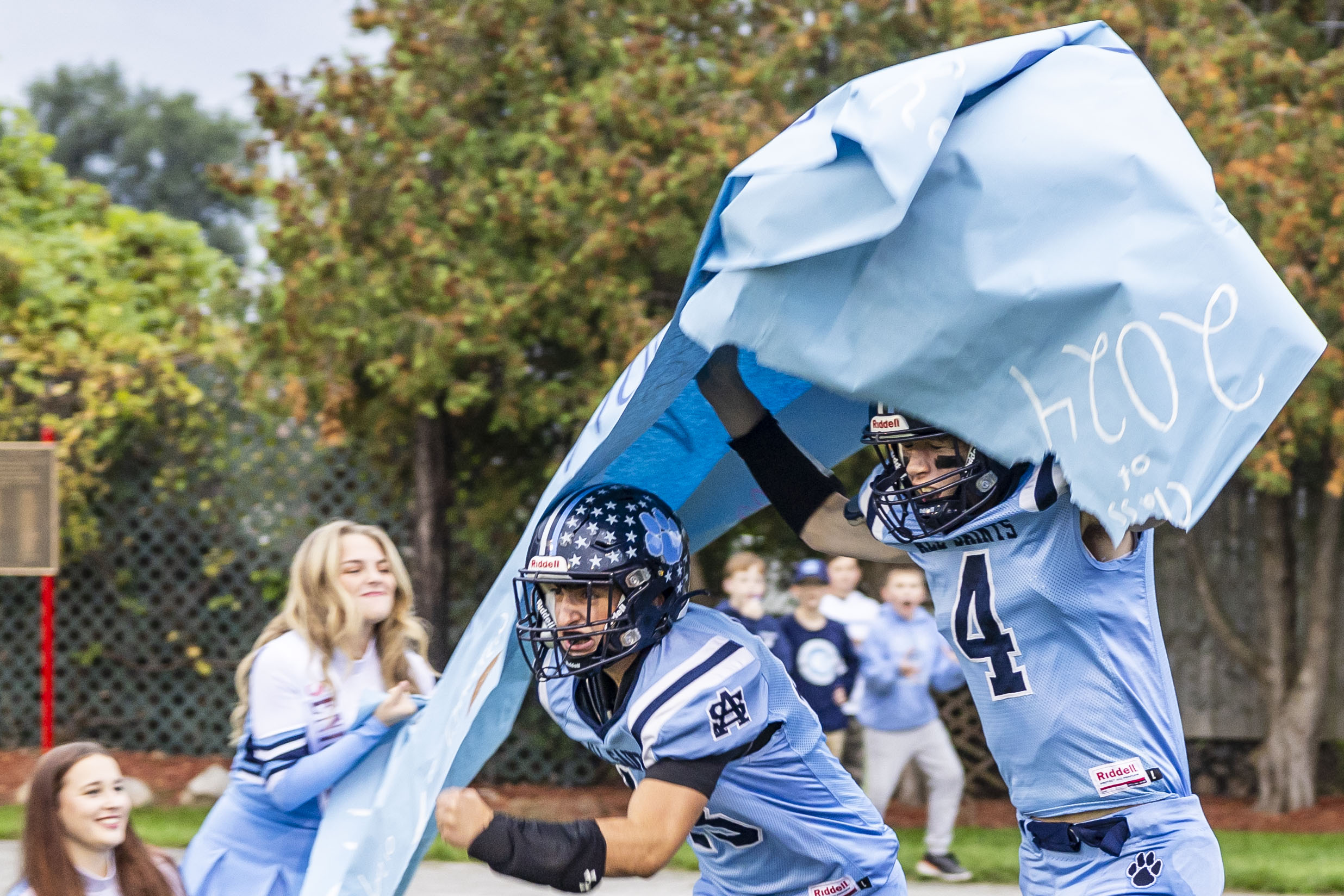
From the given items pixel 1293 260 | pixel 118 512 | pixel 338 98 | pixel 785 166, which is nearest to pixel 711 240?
pixel 785 166

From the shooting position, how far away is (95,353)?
31.6 feet

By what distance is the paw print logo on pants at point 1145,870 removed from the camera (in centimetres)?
301

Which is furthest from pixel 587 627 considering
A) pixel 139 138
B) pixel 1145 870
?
pixel 139 138

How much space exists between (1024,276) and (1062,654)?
84 cm

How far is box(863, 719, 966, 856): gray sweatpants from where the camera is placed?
25.4 feet

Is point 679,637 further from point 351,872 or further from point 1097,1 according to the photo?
point 1097,1

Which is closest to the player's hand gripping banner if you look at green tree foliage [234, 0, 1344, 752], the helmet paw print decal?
the helmet paw print decal

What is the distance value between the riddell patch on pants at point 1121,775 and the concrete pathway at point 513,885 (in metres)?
4.33

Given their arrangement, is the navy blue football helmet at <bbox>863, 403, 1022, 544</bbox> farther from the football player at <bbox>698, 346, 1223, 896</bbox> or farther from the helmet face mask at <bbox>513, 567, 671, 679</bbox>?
the helmet face mask at <bbox>513, 567, 671, 679</bbox>

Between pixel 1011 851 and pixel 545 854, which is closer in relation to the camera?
pixel 545 854

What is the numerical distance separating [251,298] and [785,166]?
7.10 meters

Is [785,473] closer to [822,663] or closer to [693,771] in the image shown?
[693,771]

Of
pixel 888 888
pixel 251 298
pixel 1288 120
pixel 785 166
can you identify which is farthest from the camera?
pixel 251 298

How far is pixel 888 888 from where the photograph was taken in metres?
3.33
